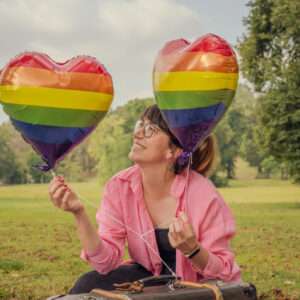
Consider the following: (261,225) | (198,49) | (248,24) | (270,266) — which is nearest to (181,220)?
(198,49)

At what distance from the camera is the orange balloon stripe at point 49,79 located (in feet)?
11.7

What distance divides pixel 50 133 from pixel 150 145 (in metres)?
0.54

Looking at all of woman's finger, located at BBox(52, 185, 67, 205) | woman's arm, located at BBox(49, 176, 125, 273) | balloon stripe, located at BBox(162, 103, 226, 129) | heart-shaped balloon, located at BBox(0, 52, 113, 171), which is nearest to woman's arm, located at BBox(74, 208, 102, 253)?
woman's arm, located at BBox(49, 176, 125, 273)

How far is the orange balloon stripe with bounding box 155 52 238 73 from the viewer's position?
3.54 meters

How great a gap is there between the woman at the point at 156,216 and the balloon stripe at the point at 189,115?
29 cm

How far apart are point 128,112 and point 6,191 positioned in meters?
14.8

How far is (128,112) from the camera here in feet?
168

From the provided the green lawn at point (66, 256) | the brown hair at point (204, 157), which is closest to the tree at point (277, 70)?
the green lawn at point (66, 256)

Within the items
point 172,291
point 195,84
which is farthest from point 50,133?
point 172,291

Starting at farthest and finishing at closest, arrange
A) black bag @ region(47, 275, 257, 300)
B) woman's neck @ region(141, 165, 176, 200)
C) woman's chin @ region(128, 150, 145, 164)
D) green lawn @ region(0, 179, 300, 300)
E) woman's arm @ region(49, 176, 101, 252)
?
green lawn @ region(0, 179, 300, 300), woman's neck @ region(141, 165, 176, 200), woman's chin @ region(128, 150, 145, 164), woman's arm @ region(49, 176, 101, 252), black bag @ region(47, 275, 257, 300)

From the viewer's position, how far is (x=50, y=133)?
363 centimetres

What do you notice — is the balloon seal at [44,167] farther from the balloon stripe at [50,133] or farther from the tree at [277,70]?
the tree at [277,70]

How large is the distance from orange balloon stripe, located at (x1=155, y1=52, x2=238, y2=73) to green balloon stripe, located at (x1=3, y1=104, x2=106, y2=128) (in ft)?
1.51

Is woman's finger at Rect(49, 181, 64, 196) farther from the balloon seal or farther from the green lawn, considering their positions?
the green lawn
